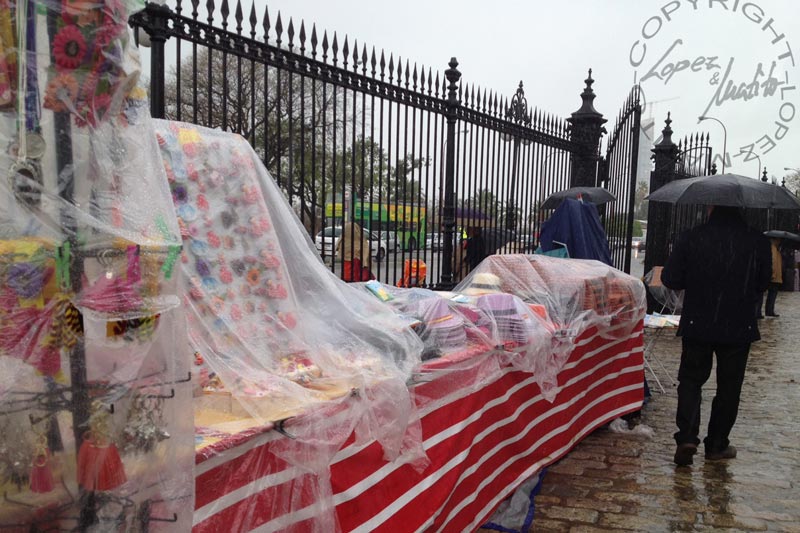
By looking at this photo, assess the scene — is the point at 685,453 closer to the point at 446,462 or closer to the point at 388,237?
the point at 446,462

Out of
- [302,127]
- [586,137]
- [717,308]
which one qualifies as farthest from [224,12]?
[586,137]

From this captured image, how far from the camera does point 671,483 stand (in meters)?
4.20

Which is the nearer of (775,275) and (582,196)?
(582,196)

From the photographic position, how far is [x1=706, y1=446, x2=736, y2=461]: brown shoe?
467 cm

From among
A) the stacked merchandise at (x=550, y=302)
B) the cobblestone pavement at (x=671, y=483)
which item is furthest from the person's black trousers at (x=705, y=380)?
the stacked merchandise at (x=550, y=302)

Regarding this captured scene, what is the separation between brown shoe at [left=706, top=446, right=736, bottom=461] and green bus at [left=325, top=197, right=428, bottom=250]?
283 cm

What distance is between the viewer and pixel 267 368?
221 centimetres

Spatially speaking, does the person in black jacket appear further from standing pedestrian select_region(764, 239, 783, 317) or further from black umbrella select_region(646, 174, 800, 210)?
standing pedestrian select_region(764, 239, 783, 317)

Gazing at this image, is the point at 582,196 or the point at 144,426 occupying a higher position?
the point at 582,196

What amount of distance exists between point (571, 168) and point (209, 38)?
5.81m

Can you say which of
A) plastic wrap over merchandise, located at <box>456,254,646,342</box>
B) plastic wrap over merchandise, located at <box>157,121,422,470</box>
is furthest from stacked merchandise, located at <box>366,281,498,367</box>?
plastic wrap over merchandise, located at <box>456,254,646,342</box>

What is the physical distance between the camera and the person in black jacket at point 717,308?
4.39m

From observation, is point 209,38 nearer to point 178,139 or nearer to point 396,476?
point 178,139

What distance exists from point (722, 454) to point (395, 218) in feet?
10.3
